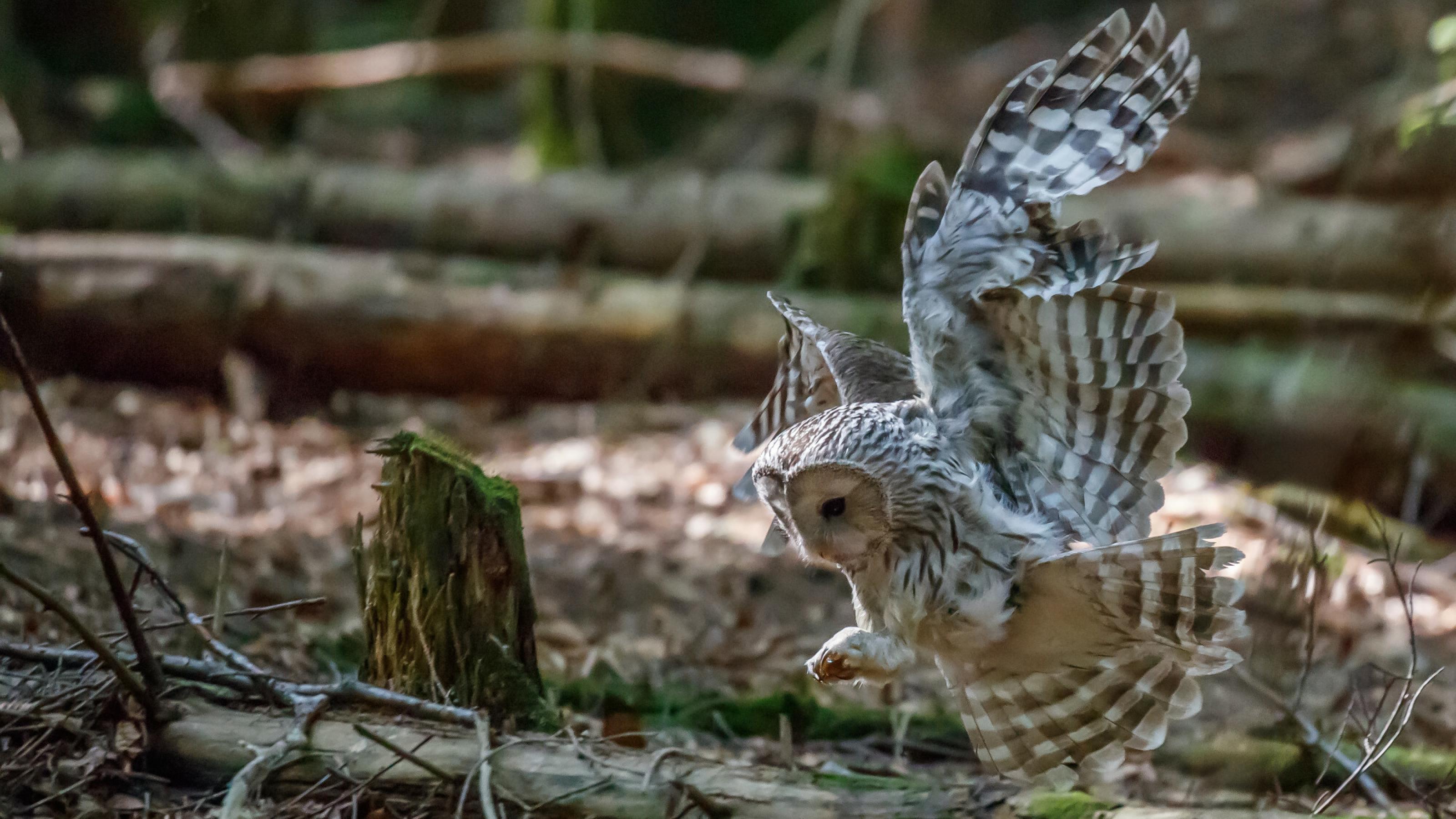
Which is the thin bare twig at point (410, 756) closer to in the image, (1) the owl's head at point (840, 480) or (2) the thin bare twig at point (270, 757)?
(2) the thin bare twig at point (270, 757)

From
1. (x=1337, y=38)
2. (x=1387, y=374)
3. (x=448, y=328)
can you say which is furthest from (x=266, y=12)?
(x=1337, y=38)

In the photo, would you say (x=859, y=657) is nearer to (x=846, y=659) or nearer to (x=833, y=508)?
(x=846, y=659)

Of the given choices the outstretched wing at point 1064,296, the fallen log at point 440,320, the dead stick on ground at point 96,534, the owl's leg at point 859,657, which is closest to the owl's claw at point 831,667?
the owl's leg at point 859,657

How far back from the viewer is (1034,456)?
3.32 metres

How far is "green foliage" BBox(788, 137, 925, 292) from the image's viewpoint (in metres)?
7.88

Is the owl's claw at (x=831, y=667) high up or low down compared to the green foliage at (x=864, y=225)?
down

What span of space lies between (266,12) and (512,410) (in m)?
6.00

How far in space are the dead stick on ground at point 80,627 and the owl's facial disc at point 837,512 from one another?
1.57 m

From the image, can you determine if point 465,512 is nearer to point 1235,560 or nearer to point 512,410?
point 1235,560

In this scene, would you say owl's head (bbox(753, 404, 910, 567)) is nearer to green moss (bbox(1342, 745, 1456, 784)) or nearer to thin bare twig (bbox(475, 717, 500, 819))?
thin bare twig (bbox(475, 717, 500, 819))

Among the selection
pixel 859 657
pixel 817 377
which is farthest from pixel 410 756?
pixel 817 377

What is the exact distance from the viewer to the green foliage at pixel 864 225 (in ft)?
25.9

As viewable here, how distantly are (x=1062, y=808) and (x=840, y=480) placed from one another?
905 millimetres

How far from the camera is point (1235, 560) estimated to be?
275 centimetres
